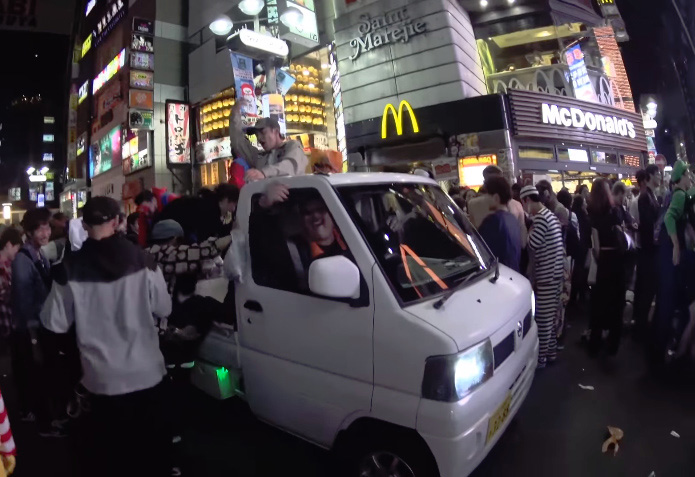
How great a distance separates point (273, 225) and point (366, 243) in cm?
82

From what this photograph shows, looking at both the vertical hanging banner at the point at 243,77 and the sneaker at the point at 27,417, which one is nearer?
the sneaker at the point at 27,417

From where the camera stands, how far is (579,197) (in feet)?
24.5

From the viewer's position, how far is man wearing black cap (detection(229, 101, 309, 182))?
137 inches

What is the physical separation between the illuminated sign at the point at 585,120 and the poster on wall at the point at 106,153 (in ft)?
75.6

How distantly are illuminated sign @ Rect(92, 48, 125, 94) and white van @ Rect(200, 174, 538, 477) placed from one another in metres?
26.0

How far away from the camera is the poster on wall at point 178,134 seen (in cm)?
1916

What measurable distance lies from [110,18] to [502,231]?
31284 mm

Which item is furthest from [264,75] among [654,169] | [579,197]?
[654,169]

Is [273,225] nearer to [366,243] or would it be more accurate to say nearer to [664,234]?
[366,243]

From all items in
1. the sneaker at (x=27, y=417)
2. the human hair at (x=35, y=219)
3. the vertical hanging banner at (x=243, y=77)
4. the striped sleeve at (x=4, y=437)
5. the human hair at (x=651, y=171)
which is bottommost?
the sneaker at (x=27, y=417)

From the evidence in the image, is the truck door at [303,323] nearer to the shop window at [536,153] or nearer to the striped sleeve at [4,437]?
the striped sleeve at [4,437]

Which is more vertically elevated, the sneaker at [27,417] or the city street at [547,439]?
the city street at [547,439]

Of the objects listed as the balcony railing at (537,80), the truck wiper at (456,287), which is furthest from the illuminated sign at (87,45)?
the truck wiper at (456,287)

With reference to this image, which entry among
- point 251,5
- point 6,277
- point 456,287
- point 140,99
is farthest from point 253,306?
point 140,99
